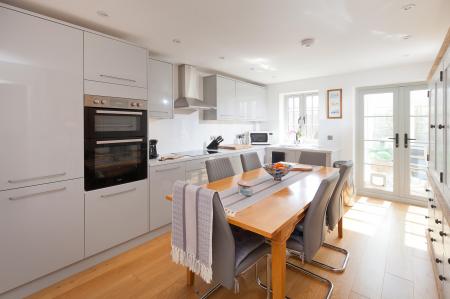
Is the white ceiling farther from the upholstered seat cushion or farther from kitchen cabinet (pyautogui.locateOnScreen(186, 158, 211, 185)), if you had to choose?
the upholstered seat cushion

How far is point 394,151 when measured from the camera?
13.2ft

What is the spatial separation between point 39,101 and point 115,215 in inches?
49.1

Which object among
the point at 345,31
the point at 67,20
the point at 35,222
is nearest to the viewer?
the point at 35,222

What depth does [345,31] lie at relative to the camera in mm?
2377

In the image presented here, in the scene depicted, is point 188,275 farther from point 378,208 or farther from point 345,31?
point 378,208

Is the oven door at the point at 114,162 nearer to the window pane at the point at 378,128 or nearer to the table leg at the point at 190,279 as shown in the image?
the table leg at the point at 190,279

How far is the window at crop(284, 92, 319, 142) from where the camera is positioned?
4910mm

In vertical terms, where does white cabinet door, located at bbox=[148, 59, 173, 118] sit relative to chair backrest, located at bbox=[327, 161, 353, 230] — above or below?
above

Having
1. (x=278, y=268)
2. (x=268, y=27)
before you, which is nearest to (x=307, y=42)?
(x=268, y=27)

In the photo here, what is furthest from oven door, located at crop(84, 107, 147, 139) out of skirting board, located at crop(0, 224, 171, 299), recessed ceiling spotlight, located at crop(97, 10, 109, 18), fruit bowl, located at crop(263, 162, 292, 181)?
fruit bowl, located at crop(263, 162, 292, 181)

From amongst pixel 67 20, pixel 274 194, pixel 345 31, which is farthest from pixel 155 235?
pixel 345 31

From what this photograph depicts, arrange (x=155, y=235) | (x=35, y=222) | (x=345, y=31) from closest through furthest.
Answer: (x=35, y=222)
(x=345, y=31)
(x=155, y=235)

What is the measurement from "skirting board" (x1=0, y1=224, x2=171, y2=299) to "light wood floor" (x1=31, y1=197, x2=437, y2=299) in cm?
6

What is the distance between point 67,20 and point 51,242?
200 centimetres
